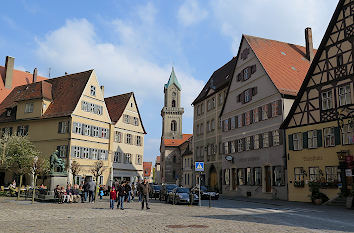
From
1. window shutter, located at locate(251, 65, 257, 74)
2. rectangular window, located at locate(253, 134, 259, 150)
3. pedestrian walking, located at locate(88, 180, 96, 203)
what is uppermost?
window shutter, located at locate(251, 65, 257, 74)

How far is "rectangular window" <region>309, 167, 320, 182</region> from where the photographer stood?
26.5 metres

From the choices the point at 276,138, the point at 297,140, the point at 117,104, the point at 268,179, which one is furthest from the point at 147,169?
the point at 297,140

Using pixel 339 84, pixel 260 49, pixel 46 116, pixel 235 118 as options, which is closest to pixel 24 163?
pixel 46 116

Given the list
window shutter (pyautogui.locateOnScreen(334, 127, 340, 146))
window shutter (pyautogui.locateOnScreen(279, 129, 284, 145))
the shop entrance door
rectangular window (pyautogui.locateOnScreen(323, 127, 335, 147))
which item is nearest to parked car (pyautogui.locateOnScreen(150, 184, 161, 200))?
the shop entrance door

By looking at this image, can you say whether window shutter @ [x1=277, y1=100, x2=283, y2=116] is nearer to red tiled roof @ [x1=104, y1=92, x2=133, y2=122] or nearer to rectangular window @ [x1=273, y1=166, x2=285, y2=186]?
rectangular window @ [x1=273, y1=166, x2=285, y2=186]

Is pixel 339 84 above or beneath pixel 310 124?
above

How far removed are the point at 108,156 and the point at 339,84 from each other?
92.8 feet

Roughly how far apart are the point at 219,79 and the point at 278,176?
20.5 metres

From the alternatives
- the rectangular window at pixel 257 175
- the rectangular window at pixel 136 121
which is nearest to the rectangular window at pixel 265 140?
the rectangular window at pixel 257 175

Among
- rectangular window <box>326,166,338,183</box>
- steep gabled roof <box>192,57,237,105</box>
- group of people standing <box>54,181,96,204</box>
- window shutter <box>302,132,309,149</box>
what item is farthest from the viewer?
steep gabled roof <box>192,57,237,105</box>

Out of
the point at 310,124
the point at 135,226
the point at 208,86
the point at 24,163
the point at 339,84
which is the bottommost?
the point at 135,226

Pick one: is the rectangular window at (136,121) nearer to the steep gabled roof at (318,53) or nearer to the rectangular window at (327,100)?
the steep gabled roof at (318,53)

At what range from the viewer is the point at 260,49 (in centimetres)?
3669

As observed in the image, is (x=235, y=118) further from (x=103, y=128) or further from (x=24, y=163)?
(x=24, y=163)
